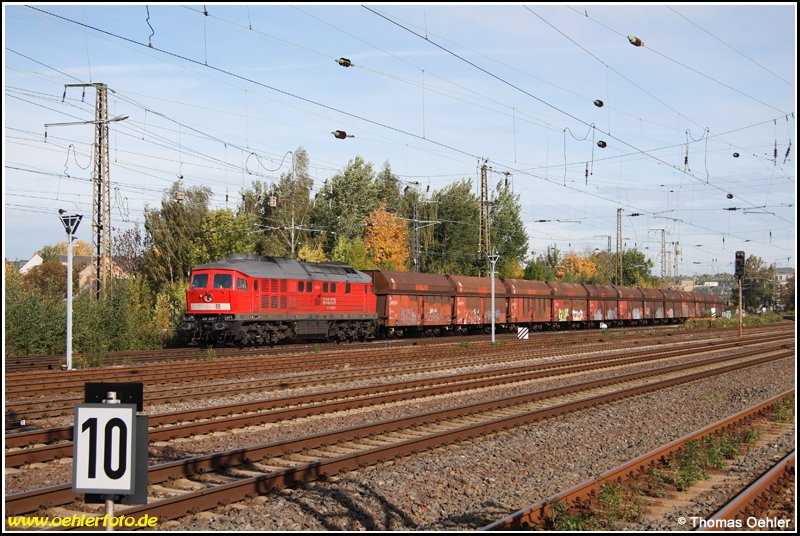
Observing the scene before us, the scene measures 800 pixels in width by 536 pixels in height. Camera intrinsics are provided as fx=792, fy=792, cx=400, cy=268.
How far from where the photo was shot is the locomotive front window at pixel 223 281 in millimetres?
29284

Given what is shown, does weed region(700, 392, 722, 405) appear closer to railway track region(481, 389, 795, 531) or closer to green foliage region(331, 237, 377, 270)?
railway track region(481, 389, 795, 531)

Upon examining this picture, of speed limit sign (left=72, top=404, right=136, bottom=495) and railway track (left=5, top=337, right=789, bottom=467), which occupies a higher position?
speed limit sign (left=72, top=404, right=136, bottom=495)

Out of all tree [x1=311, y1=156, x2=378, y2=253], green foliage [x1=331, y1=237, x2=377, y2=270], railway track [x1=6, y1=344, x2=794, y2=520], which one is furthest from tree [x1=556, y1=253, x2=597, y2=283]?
railway track [x1=6, y1=344, x2=794, y2=520]

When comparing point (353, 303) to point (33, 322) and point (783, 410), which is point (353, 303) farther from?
point (783, 410)

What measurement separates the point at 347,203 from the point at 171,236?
18133 millimetres

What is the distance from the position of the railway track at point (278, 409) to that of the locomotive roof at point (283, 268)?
11.1 meters

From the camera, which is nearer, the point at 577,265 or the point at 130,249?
the point at 130,249

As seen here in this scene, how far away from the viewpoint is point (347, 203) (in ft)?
247

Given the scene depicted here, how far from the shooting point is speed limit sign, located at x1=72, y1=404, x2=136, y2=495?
5555 millimetres

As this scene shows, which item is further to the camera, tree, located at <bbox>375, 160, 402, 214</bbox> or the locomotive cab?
tree, located at <bbox>375, 160, 402, 214</bbox>

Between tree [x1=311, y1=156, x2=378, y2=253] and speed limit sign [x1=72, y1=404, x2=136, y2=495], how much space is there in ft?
220

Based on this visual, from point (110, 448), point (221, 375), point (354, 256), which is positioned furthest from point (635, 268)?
point (110, 448)

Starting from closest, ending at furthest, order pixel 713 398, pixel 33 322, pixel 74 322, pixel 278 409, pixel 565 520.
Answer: pixel 565 520, pixel 278 409, pixel 713 398, pixel 74 322, pixel 33 322

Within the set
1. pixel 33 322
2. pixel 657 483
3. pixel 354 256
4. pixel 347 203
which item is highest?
pixel 347 203
